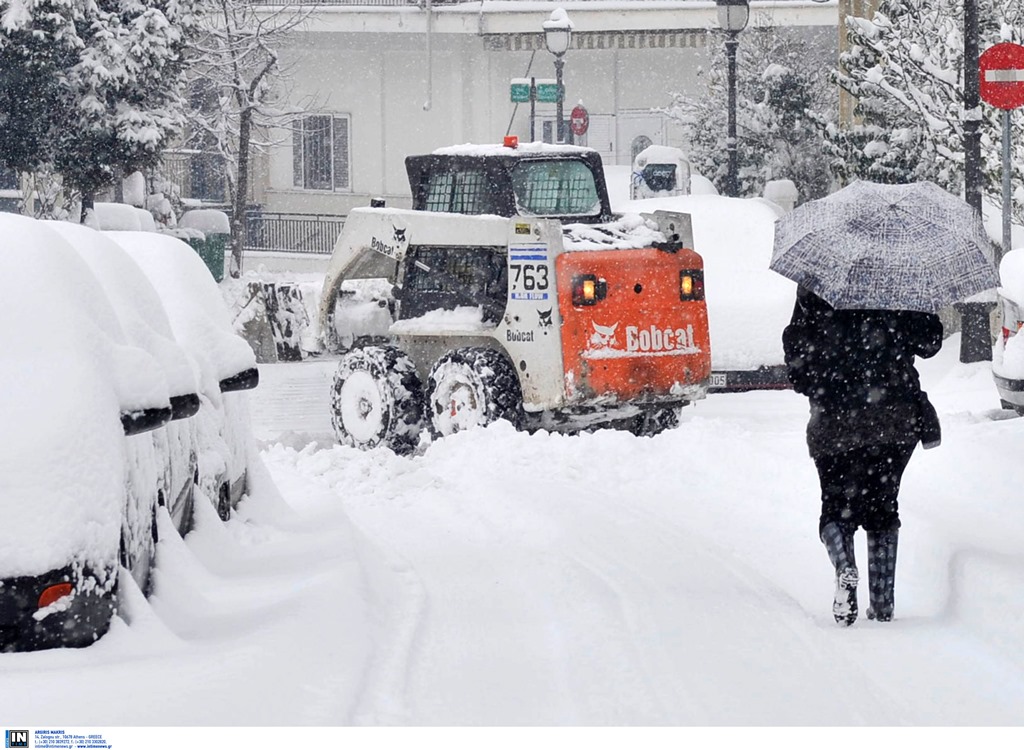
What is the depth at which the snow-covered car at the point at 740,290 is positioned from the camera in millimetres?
14109

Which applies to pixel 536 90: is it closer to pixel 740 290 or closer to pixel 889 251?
pixel 740 290

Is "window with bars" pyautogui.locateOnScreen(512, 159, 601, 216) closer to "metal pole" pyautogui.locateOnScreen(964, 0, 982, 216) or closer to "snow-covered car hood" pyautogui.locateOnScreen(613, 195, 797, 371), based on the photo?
"snow-covered car hood" pyautogui.locateOnScreen(613, 195, 797, 371)

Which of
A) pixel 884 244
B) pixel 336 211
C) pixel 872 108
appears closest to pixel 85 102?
pixel 872 108

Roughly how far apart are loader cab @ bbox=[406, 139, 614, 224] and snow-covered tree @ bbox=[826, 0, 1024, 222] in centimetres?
732

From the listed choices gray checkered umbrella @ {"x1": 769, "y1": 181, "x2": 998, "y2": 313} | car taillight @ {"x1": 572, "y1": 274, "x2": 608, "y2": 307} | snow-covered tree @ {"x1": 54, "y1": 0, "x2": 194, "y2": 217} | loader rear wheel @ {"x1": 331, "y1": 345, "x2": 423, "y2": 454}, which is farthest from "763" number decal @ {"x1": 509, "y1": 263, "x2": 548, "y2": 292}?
snow-covered tree @ {"x1": 54, "y1": 0, "x2": 194, "y2": 217}

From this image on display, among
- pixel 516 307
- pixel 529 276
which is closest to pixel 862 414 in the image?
pixel 529 276

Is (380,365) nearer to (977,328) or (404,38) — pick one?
(977,328)

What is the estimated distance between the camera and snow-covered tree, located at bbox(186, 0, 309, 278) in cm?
3372

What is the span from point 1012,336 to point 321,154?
32.5 metres

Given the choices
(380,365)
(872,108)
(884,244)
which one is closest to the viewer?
(884,244)

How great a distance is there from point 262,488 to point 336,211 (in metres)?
33.5

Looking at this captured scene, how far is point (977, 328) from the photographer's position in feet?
57.7

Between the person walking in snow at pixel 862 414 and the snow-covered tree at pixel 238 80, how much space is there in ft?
84.1

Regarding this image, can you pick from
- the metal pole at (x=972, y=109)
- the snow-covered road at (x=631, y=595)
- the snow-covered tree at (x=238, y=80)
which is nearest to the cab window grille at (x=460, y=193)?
the snow-covered road at (x=631, y=595)
